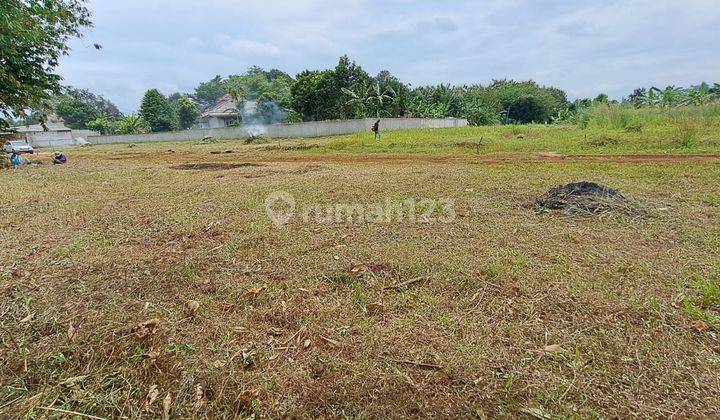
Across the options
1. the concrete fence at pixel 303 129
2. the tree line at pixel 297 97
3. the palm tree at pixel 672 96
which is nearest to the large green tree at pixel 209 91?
the tree line at pixel 297 97

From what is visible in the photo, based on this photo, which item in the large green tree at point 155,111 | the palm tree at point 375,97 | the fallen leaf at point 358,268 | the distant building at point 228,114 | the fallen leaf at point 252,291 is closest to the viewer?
the fallen leaf at point 252,291

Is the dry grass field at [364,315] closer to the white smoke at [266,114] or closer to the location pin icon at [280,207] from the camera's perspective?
the location pin icon at [280,207]

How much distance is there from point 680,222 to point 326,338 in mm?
4206

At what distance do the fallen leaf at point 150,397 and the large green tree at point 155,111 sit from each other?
4871cm

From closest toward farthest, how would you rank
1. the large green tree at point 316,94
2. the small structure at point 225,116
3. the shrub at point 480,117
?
1. the large green tree at point 316,94
2. the shrub at point 480,117
3. the small structure at point 225,116

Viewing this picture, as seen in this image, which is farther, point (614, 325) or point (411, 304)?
point (411, 304)

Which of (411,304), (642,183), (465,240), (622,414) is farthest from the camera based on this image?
(642,183)

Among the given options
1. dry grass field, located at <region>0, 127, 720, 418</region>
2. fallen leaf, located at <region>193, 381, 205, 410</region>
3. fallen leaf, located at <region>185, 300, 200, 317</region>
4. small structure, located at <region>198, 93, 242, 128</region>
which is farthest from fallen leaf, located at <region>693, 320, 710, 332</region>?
small structure, located at <region>198, 93, 242, 128</region>

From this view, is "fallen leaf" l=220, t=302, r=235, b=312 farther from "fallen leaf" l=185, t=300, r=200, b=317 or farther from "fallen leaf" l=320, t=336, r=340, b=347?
"fallen leaf" l=320, t=336, r=340, b=347

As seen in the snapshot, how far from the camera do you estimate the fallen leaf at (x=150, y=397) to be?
182 cm

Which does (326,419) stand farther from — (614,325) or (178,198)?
(178,198)

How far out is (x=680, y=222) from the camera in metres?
4.22

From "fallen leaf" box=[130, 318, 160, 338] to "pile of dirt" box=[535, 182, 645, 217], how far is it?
437cm

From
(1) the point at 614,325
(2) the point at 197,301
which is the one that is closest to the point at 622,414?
(1) the point at 614,325
